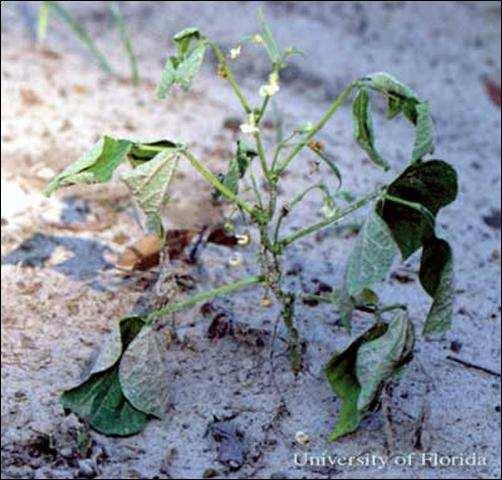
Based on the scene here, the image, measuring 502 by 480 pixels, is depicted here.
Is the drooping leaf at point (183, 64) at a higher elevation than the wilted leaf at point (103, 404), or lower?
higher

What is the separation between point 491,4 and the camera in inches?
137

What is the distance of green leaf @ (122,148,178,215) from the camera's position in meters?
1.33

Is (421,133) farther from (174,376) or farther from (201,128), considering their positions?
(201,128)

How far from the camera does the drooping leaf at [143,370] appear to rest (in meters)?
1.45

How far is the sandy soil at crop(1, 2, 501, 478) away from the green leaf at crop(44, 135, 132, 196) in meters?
0.42

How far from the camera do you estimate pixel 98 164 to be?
1.36 meters

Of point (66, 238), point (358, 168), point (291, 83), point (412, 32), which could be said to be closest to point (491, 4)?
→ point (412, 32)

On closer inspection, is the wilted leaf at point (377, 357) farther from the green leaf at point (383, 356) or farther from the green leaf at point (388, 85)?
the green leaf at point (388, 85)

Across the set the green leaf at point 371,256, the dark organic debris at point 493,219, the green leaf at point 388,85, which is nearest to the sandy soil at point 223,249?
the dark organic debris at point 493,219

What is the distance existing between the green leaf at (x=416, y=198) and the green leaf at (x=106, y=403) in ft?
1.47

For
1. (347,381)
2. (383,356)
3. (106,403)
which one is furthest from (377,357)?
(106,403)

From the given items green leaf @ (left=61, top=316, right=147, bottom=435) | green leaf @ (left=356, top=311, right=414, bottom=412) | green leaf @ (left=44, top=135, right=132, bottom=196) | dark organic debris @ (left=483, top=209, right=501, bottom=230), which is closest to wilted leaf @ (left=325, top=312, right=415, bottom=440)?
green leaf @ (left=356, top=311, right=414, bottom=412)

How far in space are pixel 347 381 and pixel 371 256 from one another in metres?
0.26

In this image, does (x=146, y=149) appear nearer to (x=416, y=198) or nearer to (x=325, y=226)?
(x=325, y=226)
